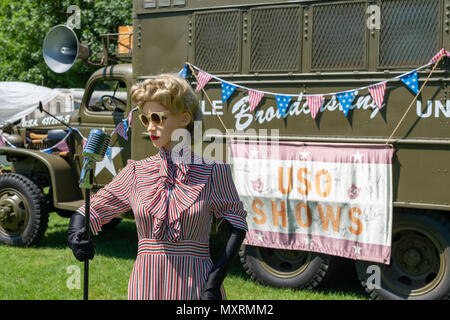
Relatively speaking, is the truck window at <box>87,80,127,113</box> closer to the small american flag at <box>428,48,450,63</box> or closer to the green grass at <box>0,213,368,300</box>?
the green grass at <box>0,213,368,300</box>

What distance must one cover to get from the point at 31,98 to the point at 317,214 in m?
9.93

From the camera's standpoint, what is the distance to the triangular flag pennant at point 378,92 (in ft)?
16.0

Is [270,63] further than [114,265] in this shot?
No

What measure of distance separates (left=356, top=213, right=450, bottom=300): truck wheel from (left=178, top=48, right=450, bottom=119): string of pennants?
3.58ft

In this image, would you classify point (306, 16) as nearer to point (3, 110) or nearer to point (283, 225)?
point (283, 225)

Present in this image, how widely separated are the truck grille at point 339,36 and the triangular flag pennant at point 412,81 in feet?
1.33

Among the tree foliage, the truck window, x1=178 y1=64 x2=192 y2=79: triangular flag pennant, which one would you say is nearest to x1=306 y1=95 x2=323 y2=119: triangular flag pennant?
x1=178 y1=64 x2=192 y2=79: triangular flag pennant

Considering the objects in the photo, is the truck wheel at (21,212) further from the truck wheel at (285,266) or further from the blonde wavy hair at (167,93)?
the blonde wavy hair at (167,93)

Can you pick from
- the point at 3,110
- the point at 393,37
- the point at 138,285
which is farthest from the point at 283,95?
the point at 3,110

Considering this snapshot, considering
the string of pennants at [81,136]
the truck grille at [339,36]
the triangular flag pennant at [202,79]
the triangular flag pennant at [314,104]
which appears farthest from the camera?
the string of pennants at [81,136]

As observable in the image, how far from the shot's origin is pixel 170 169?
239cm

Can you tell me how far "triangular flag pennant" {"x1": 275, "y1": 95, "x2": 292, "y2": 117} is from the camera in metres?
5.27

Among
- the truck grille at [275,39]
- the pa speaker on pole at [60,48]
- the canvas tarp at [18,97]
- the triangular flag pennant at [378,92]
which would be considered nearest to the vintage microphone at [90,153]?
the triangular flag pennant at [378,92]

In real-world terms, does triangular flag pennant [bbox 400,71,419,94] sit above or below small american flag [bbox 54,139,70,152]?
above
